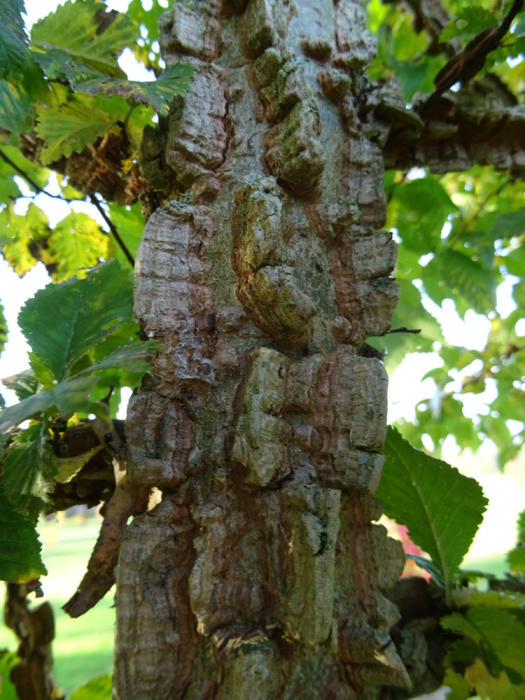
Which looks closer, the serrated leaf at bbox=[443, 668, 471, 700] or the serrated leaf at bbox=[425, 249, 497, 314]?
the serrated leaf at bbox=[443, 668, 471, 700]

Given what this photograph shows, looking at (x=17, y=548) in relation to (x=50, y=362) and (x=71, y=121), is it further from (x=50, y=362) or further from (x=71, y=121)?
(x=71, y=121)

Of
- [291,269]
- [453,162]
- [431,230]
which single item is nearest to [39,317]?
[291,269]

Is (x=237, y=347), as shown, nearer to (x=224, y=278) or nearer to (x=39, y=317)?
(x=224, y=278)

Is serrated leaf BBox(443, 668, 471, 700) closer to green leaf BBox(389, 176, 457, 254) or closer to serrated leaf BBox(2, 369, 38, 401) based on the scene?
serrated leaf BBox(2, 369, 38, 401)

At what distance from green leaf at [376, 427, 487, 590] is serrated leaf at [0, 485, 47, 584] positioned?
42 centimetres

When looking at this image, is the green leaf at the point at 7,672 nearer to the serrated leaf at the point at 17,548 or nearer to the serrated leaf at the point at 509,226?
the serrated leaf at the point at 17,548

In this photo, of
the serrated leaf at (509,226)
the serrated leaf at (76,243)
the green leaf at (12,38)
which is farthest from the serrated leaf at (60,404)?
the serrated leaf at (509,226)

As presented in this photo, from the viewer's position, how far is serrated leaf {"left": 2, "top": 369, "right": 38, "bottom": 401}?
62 centimetres

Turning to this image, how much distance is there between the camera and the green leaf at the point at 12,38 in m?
0.47

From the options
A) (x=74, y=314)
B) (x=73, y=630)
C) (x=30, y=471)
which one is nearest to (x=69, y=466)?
(x=30, y=471)

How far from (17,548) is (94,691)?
323mm

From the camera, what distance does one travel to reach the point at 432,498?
662 millimetres

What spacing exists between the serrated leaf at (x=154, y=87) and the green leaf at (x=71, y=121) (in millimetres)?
119

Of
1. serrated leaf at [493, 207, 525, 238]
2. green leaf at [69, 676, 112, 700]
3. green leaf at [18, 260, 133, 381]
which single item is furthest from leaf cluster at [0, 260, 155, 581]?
serrated leaf at [493, 207, 525, 238]
